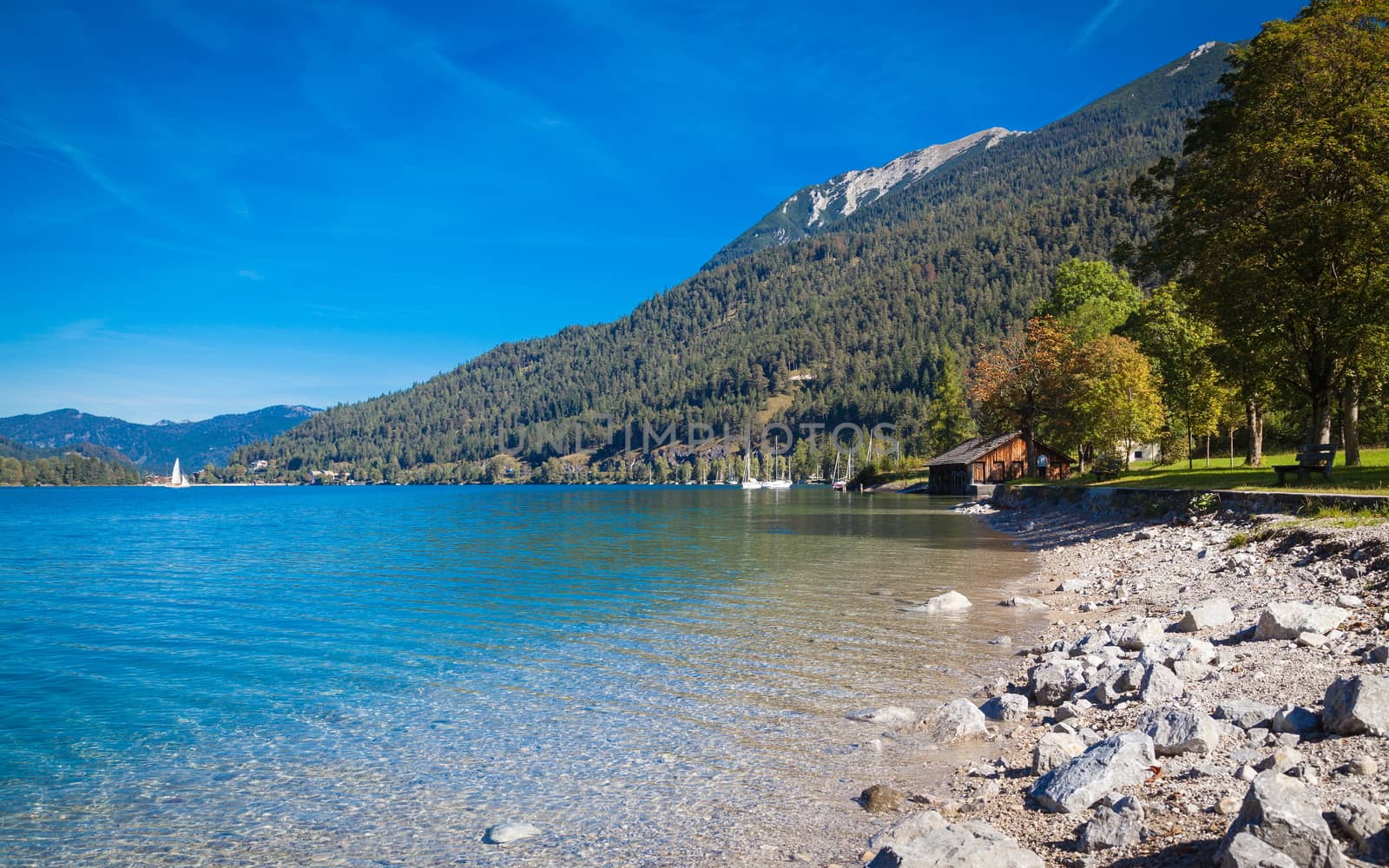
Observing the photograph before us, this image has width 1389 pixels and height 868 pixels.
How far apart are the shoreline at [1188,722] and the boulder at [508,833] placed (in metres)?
3.03

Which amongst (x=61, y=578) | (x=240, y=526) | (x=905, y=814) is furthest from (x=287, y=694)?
(x=240, y=526)

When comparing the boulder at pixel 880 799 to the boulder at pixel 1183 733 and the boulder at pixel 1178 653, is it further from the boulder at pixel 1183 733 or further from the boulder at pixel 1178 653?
the boulder at pixel 1178 653

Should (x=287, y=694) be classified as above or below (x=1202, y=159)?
below

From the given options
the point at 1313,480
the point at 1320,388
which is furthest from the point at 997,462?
the point at 1313,480

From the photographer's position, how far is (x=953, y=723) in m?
9.89

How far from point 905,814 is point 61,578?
111 ft

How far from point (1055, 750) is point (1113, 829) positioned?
2065 mm

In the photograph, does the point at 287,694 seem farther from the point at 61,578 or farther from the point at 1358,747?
the point at 61,578

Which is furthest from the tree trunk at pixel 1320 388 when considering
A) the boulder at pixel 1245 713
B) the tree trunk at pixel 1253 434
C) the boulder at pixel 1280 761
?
the boulder at pixel 1280 761

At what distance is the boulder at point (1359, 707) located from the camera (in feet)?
22.9

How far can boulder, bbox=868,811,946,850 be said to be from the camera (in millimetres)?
6641

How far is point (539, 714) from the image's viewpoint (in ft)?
37.1

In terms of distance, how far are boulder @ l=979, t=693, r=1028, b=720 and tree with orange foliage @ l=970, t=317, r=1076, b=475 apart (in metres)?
59.7

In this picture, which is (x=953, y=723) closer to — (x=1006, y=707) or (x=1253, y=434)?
(x=1006, y=707)
